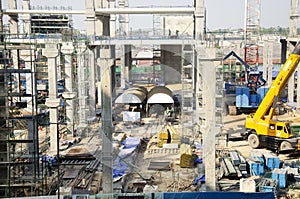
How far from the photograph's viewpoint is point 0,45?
247 inches

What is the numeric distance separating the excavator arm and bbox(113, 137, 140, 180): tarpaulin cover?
2781 mm

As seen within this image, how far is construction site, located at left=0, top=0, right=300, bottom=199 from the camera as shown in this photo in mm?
6086

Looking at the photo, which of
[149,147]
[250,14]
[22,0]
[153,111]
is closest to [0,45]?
[149,147]

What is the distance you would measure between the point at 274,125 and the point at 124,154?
342 cm

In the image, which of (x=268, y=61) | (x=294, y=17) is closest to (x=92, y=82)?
(x=294, y=17)

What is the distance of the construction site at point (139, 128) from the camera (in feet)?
20.0

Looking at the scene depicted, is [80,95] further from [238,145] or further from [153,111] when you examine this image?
[238,145]

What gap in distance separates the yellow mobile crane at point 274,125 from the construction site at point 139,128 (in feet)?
0.08

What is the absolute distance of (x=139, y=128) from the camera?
1250 cm

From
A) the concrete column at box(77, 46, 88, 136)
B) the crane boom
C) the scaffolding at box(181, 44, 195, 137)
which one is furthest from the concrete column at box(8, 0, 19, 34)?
the crane boom

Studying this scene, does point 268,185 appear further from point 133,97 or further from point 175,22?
point 175,22

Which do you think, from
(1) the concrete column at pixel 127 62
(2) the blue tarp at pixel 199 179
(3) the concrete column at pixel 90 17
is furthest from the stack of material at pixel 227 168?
(1) the concrete column at pixel 127 62

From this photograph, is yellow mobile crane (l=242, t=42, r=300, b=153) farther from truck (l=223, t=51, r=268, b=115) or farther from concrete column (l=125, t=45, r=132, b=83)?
concrete column (l=125, t=45, r=132, b=83)

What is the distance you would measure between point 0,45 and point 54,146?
4136mm
